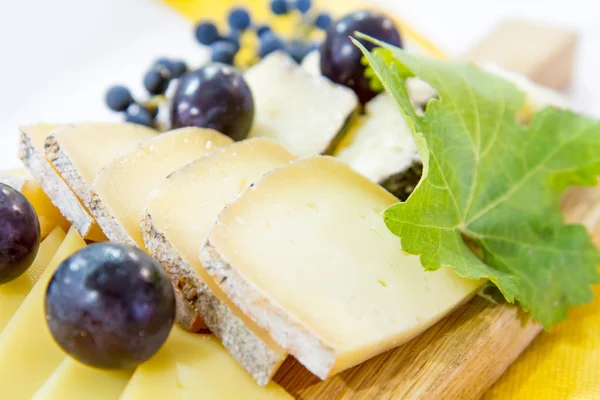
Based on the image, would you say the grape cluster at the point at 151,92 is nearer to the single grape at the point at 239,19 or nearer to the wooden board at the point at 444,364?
the single grape at the point at 239,19

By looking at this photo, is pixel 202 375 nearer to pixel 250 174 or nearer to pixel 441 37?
pixel 250 174

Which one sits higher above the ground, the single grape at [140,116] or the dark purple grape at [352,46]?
the dark purple grape at [352,46]

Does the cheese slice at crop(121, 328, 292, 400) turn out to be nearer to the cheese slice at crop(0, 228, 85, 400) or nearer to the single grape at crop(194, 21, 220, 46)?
the cheese slice at crop(0, 228, 85, 400)

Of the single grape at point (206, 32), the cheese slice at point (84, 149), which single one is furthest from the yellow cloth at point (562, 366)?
the single grape at point (206, 32)

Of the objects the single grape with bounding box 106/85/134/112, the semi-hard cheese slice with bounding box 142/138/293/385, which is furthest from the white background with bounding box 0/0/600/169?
the semi-hard cheese slice with bounding box 142/138/293/385

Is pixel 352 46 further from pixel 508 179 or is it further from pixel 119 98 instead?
pixel 119 98

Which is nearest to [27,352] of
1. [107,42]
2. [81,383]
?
[81,383]

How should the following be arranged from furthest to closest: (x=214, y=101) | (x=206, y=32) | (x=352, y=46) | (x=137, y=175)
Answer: (x=206, y=32), (x=352, y=46), (x=214, y=101), (x=137, y=175)
